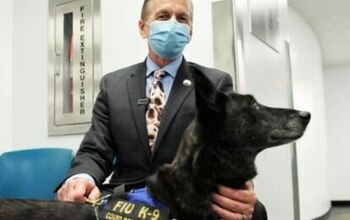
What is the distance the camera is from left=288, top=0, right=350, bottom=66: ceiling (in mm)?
5555

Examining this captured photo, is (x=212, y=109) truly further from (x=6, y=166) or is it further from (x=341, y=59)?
Answer: (x=341, y=59)

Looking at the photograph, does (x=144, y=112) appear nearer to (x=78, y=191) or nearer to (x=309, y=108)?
(x=78, y=191)

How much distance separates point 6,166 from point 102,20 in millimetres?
1209

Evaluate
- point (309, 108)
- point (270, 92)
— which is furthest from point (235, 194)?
point (309, 108)

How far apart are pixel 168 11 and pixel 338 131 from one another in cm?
862

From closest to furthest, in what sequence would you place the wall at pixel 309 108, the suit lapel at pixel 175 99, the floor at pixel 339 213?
the suit lapel at pixel 175 99, the wall at pixel 309 108, the floor at pixel 339 213

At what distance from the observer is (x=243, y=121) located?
4.63ft

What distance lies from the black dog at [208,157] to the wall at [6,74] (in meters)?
2.06

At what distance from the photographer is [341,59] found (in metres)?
9.23

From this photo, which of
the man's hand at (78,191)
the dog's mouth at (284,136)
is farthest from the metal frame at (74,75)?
the dog's mouth at (284,136)

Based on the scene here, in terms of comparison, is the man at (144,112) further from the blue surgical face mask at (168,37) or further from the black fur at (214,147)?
the black fur at (214,147)

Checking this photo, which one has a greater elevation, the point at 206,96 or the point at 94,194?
the point at 206,96

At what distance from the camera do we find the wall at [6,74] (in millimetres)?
3225

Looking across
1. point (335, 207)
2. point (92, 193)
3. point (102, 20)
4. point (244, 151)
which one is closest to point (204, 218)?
point (244, 151)
